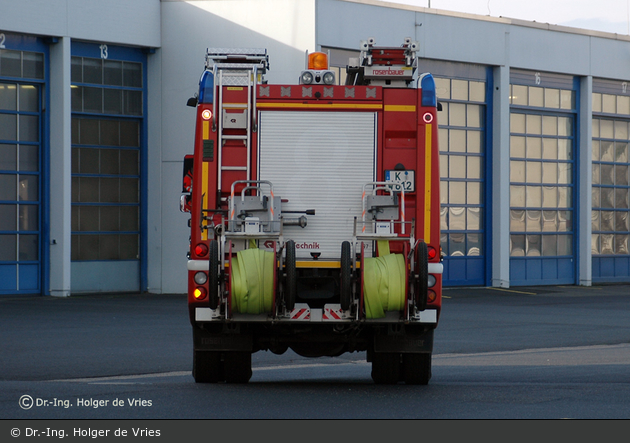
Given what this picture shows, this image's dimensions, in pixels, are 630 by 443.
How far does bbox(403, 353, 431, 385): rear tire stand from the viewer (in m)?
10.1

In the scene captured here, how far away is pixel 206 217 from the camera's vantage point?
958cm

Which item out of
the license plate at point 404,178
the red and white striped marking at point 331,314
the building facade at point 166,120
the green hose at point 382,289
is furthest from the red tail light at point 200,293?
the building facade at point 166,120

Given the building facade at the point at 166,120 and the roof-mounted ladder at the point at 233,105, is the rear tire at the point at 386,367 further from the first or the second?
the building facade at the point at 166,120

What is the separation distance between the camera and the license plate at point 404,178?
32.0 feet

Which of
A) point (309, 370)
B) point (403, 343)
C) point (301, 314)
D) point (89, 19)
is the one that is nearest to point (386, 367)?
point (403, 343)

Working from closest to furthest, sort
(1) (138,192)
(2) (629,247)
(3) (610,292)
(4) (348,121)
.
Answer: (4) (348,121), (1) (138,192), (3) (610,292), (2) (629,247)

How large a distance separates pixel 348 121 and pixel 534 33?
2362 cm

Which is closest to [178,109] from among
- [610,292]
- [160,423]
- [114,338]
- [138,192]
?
[138,192]

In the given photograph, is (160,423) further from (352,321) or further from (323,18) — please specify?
(323,18)

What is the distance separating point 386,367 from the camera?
33.7 feet

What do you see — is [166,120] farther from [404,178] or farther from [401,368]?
[404,178]

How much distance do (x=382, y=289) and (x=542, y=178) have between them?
81.6 ft

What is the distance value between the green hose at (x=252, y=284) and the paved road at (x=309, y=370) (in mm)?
828

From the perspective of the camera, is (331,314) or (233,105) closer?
(331,314)
